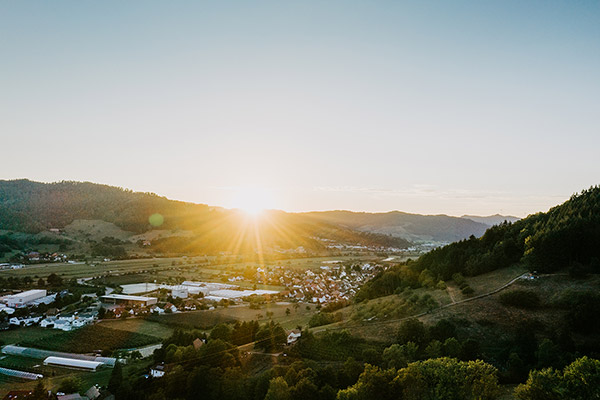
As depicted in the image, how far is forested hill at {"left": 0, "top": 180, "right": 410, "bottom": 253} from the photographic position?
A: 12256 cm

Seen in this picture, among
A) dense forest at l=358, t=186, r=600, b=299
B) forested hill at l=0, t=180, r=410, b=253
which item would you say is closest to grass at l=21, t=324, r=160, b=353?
dense forest at l=358, t=186, r=600, b=299

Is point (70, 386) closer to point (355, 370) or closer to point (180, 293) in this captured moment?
point (355, 370)

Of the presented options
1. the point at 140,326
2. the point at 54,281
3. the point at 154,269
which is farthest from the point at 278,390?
the point at 154,269

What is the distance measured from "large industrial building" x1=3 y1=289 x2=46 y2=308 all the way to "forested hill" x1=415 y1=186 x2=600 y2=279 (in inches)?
1929

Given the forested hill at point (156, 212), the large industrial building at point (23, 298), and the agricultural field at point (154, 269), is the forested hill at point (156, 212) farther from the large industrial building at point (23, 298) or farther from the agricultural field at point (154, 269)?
the large industrial building at point (23, 298)

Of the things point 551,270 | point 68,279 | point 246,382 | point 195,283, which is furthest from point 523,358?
point 68,279

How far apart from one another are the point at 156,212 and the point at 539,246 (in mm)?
A: 137315

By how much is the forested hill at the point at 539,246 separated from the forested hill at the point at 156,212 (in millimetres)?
84571

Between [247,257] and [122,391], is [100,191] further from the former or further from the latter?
[122,391]

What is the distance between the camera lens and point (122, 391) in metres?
23.7

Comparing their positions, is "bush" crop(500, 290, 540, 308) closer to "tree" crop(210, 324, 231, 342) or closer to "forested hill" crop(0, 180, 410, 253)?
"tree" crop(210, 324, 231, 342)

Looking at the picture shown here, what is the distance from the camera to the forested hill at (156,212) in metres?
123

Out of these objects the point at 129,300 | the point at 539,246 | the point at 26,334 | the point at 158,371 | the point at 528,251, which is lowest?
the point at 26,334

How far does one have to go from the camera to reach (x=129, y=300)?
174ft
